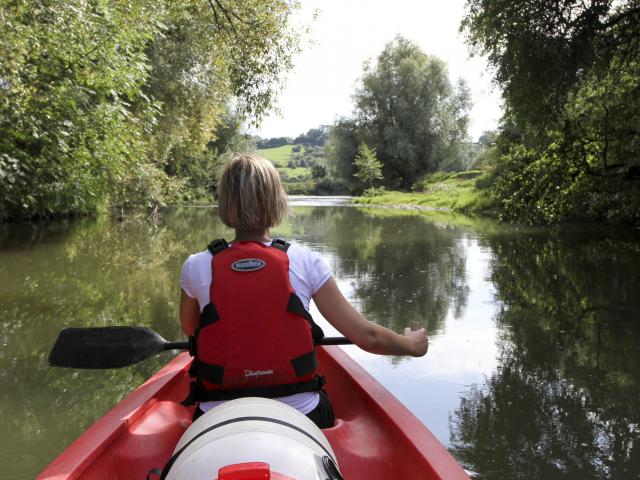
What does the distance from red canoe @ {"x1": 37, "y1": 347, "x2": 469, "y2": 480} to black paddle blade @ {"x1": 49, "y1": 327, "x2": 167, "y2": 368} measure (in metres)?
0.19

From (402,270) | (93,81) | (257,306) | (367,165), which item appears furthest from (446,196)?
(257,306)

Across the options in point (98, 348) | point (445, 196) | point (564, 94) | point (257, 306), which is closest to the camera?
point (257, 306)

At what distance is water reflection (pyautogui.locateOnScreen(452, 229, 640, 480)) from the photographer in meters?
3.30

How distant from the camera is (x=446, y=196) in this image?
32375 mm

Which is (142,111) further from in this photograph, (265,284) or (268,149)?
(268,149)

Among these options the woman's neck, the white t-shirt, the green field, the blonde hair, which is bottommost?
the green field

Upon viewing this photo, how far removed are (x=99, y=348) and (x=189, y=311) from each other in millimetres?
830

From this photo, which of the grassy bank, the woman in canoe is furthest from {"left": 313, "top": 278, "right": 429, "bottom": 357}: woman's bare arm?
the grassy bank

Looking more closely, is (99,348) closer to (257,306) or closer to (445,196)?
(257,306)

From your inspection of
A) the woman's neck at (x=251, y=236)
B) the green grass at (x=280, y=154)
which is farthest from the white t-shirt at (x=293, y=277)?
the green grass at (x=280, y=154)

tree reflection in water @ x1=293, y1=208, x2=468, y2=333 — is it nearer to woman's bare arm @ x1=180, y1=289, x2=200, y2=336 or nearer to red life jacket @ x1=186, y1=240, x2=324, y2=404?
woman's bare arm @ x1=180, y1=289, x2=200, y2=336

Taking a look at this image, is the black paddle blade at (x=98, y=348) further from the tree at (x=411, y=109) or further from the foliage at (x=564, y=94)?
the tree at (x=411, y=109)

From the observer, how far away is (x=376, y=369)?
4809 mm

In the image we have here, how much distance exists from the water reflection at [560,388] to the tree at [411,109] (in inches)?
1400
